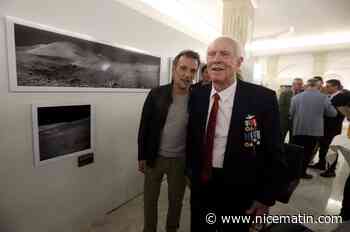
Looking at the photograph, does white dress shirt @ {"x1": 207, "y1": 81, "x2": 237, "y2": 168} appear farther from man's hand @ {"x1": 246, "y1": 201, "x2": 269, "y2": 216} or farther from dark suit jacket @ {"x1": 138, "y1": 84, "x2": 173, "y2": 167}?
dark suit jacket @ {"x1": 138, "y1": 84, "x2": 173, "y2": 167}

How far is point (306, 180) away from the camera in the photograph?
3.16m

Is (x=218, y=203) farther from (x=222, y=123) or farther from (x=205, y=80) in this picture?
(x=205, y=80)

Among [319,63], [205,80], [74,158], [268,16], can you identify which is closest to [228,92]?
[205,80]

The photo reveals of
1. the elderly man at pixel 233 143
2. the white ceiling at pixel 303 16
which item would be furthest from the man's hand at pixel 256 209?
the white ceiling at pixel 303 16

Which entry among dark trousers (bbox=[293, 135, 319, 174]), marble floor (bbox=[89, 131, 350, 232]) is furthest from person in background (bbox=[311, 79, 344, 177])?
dark trousers (bbox=[293, 135, 319, 174])

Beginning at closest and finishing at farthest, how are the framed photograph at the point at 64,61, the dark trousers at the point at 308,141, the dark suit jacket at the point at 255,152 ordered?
the dark suit jacket at the point at 255,152
the framed photograph at the point at 64,61
the dark trousers at the point at 308,141

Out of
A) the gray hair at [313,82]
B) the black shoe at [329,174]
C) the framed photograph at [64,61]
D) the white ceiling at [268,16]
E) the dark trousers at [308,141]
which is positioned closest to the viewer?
the framed photograph at [64,61]

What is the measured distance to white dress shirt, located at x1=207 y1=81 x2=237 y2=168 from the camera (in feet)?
3.81

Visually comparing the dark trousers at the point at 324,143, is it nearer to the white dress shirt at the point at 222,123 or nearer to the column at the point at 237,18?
the column at the point at 237,18

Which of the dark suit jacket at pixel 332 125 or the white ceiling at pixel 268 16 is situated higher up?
the white ceiling at pixel 268 16

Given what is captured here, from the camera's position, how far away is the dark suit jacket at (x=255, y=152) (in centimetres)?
110

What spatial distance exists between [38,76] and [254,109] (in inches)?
60.3

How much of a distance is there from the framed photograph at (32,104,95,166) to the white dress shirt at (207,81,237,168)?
1.26 metres

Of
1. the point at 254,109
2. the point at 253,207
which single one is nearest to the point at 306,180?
the point at 253,207
